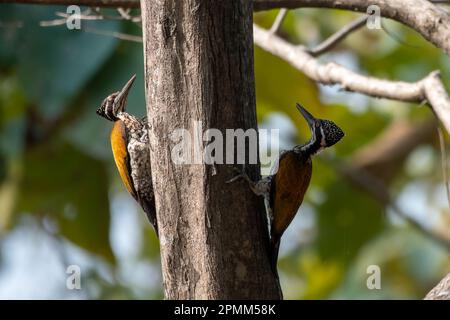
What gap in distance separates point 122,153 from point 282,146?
3914 mm

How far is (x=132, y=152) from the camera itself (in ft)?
15.0

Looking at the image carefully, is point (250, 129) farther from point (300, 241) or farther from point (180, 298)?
point (300, 241)

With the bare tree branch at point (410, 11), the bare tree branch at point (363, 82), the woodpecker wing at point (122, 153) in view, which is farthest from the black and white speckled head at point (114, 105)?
the bare tree branch at point (363, 82)

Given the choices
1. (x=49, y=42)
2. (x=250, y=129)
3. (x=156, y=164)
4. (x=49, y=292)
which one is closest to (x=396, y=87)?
(x=250, y=129)

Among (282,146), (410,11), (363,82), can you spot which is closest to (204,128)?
(410,11)

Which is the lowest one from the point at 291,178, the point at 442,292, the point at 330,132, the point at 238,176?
the point at 442,292

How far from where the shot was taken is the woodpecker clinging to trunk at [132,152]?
4.33 meters

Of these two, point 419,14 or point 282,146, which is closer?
point 419,14

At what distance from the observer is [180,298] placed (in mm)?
3693

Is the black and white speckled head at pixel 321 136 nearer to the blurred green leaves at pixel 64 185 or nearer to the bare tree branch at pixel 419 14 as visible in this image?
the bare tree branch at pixel 419 14

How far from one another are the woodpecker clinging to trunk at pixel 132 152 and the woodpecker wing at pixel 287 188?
2.03 feet

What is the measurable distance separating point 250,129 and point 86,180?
5549 mm

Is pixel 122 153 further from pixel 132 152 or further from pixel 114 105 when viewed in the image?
pixel 114 105

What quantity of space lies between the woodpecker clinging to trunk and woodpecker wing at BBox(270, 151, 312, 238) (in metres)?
0.62
